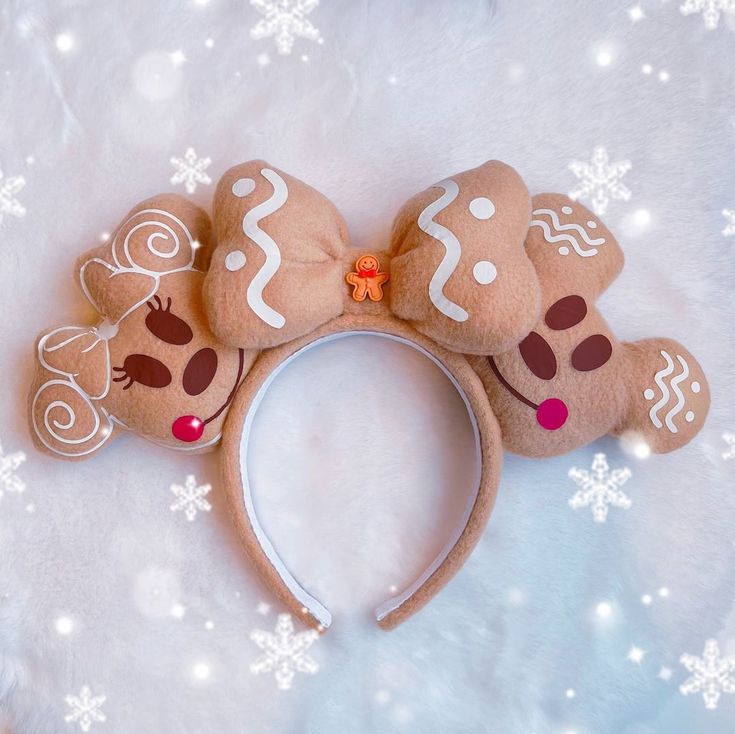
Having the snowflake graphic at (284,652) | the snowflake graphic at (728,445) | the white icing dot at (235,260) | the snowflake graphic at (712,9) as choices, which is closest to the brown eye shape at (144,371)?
the white icing dot at (235,260)

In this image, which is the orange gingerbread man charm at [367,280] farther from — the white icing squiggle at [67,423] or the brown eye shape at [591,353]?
the white icing squiggle at [67,423]

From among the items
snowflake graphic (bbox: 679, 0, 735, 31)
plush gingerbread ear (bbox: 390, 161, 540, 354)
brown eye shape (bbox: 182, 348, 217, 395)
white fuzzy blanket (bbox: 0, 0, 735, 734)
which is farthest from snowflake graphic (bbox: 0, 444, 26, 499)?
snowflake graphic (bbox: 679, 0, 735, 31)

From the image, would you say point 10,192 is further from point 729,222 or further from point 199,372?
point 729,222

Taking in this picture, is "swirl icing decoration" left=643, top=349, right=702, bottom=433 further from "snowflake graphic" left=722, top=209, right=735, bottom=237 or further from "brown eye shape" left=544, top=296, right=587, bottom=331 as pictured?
"snowflake graphic" left=722, top=209, right=735, bottom=237

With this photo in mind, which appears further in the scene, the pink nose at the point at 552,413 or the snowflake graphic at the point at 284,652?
the snowflake graphic at the point at 284,652

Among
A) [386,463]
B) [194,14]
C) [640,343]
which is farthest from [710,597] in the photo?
[194,14]

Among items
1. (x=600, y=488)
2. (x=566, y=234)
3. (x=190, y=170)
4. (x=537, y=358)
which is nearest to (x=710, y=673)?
(x=600, y=488)
